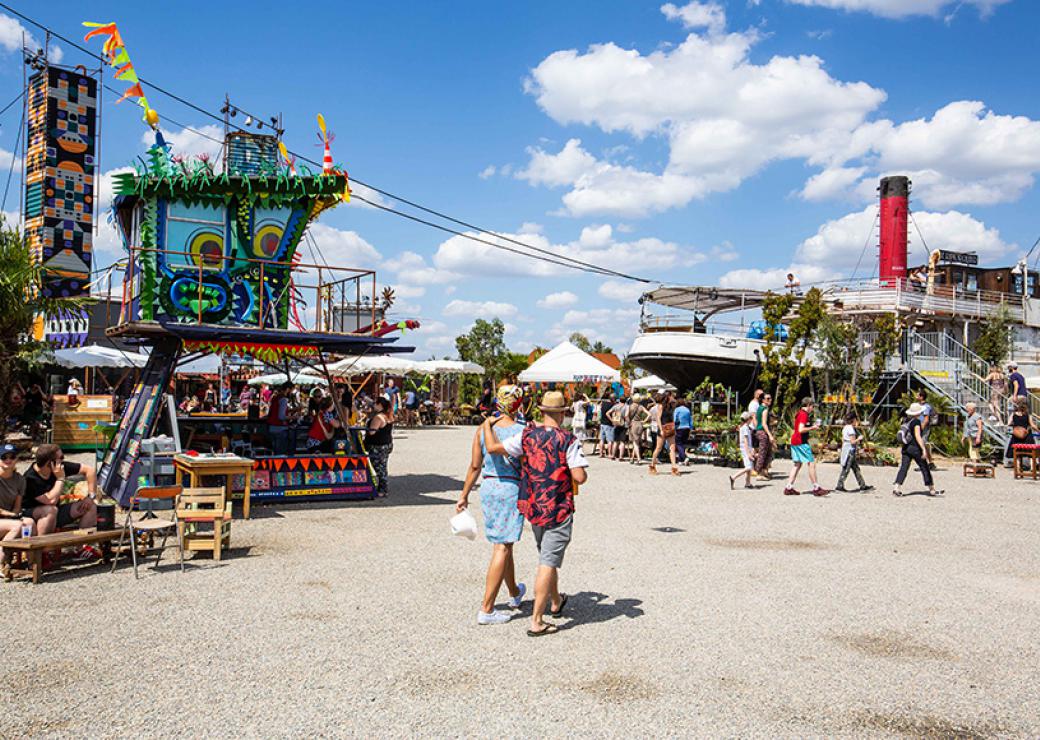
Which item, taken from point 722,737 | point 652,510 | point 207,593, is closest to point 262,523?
point 207,593

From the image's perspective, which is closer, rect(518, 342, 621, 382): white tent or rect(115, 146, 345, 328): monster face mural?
rect(115, 146, 345, 328): monster face mural

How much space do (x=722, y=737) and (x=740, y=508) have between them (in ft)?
27.6

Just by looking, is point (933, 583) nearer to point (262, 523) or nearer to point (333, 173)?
point (262, 523)

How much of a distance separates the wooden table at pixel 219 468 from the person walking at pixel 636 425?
10263 millimetres

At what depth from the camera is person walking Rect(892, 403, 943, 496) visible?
44.6 ft

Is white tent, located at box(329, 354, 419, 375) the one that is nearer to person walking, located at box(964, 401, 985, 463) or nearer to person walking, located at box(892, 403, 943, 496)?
person walking, located at box(964, 401, 985, 463)

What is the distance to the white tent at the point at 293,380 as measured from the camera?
2914 cm

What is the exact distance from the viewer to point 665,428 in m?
17.7

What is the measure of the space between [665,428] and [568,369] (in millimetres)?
7165

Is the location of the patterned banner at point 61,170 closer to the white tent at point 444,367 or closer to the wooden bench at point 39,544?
the white tent at point 444,367

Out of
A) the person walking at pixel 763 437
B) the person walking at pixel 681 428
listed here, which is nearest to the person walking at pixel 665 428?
the person walking at pixel 681 428

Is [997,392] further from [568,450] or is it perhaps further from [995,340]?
[568,450]

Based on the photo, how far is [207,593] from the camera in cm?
704

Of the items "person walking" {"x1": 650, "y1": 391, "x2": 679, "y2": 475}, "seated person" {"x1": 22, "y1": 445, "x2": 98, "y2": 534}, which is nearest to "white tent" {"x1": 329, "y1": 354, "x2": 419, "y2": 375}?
"person walking" {"x1": 650, "y1": 391, "x2": 679, "y2": 475}
